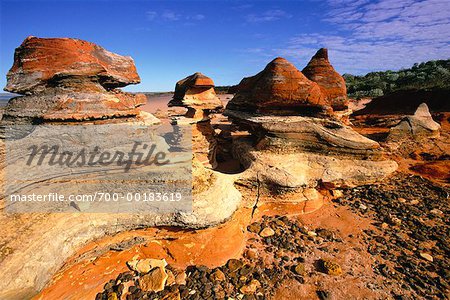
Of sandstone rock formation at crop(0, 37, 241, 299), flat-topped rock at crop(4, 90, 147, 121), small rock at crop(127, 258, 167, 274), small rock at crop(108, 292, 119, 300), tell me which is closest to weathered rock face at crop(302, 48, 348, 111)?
sandstone rock formation at crop(0, 37, 241, 299)

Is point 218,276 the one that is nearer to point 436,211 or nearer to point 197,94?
point 436,211

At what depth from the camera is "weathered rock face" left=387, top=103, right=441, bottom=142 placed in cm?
884

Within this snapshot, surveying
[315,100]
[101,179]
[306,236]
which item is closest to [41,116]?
[101,179]

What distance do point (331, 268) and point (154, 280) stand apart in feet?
6.92

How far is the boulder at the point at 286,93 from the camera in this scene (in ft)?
17.9

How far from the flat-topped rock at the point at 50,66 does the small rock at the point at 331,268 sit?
380 cm

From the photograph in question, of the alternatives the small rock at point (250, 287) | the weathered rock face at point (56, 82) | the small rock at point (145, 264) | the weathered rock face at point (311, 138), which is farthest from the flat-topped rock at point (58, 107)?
the weathered rock face at point (311, 138)

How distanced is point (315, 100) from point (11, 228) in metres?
5.38

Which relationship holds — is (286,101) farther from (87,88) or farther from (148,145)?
(87,88)

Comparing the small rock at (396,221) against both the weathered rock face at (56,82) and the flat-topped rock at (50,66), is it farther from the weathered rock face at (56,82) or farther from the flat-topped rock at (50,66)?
the flat-topped rock at (50,66)

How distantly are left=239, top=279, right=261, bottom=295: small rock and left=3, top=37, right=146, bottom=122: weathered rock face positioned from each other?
2.76 m

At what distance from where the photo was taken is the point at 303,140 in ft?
17.8

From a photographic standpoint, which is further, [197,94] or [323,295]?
[197,94]

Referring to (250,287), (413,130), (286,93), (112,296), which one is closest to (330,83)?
(286,93)
